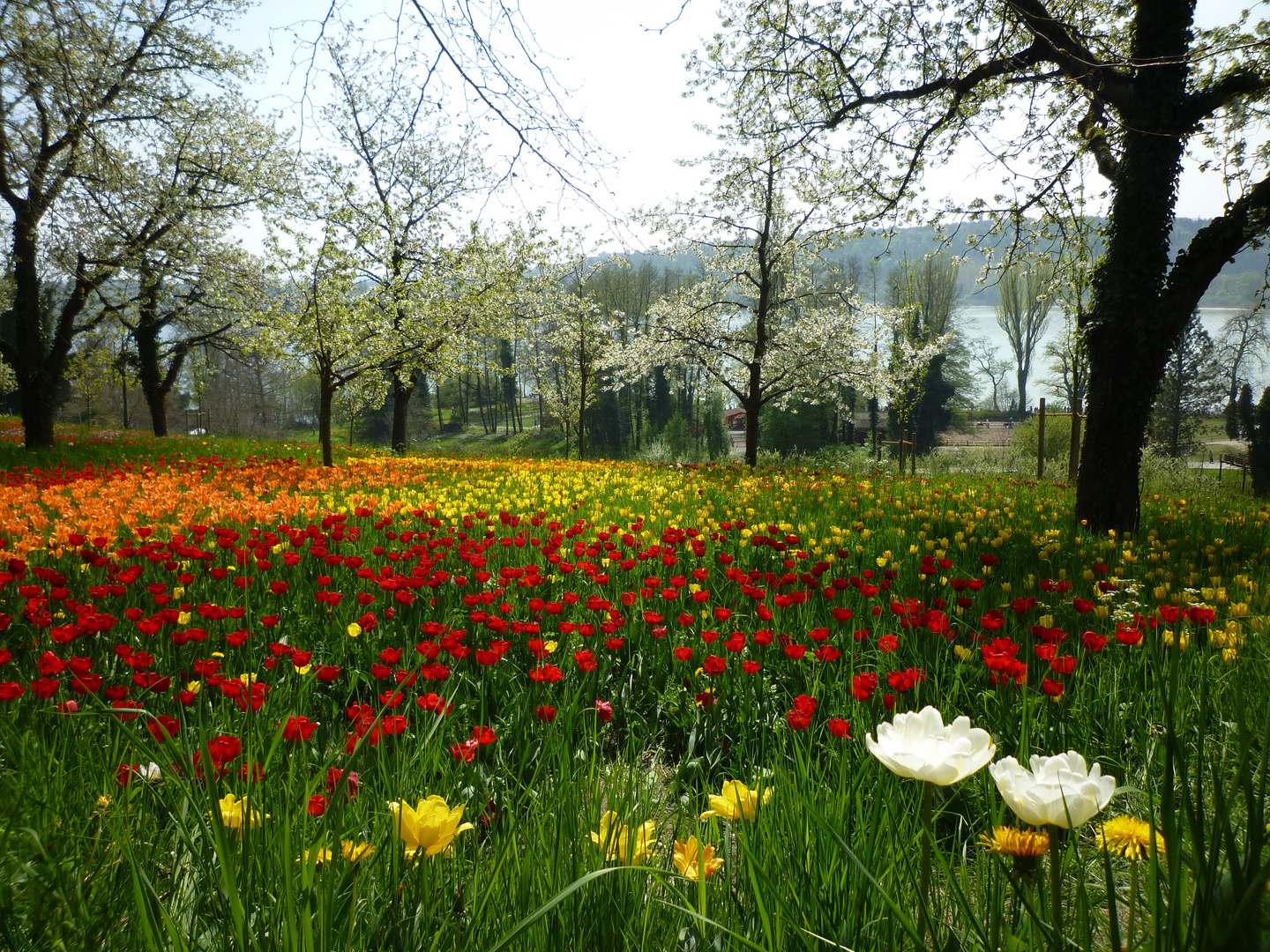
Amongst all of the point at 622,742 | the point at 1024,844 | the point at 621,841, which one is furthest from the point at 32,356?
the point at 1024,844

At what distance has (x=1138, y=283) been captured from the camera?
19.5ft

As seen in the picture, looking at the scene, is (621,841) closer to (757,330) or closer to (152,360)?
(757,330)

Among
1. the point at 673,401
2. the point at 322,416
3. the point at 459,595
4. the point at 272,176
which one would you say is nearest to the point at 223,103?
the point at 272,176

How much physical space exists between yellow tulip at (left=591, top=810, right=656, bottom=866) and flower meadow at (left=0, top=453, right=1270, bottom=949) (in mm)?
10

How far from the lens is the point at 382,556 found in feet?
13.2

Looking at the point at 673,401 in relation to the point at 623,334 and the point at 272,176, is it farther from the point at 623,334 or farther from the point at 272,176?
the point at 272,176

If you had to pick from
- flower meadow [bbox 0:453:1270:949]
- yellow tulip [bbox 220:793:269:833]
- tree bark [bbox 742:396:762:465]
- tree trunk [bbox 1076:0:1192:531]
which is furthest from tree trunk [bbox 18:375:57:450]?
tree trunk [bbox 1076:0:1192:531]

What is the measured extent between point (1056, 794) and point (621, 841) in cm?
78

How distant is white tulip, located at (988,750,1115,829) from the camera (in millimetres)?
806

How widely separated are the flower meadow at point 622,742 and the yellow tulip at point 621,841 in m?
0.01

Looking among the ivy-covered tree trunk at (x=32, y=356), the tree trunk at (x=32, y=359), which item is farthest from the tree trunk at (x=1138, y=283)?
the tree trunk at (x=32, y=359)

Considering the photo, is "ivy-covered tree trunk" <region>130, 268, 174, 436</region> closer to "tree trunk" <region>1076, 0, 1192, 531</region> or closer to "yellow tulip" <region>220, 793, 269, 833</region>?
"yellow tulip" <region>220, 793, 269, 833</region>

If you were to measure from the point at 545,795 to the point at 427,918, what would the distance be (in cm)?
56

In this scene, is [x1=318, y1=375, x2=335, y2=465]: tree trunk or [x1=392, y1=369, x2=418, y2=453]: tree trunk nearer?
[x1=318, y1=375, x2=335, y2=465]: tree trunk
